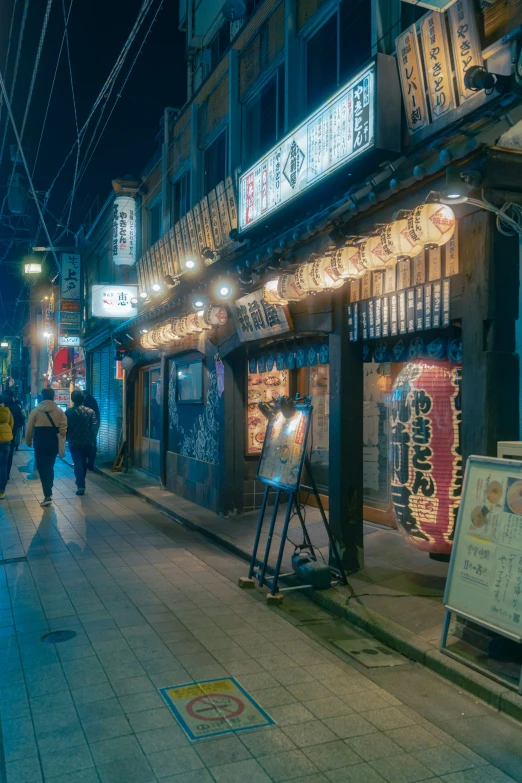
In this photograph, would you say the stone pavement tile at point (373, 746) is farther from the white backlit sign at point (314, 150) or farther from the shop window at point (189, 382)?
the shop window at point (189, 382)

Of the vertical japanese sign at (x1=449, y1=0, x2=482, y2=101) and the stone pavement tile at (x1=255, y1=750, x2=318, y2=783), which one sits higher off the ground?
the vertical japanese sign at (x1=449, y1=0, x2=482, y2=101)

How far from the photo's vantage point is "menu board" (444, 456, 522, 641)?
504 cm

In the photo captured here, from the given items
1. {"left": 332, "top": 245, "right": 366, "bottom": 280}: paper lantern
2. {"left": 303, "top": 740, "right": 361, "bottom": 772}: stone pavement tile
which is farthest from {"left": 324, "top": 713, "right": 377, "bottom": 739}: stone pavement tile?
{"left": 332, "top": 245, "right": 366, "bottom": 280}: paper lantern

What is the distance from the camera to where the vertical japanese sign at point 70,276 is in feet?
89.5

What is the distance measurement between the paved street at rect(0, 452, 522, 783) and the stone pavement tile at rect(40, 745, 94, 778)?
1cm

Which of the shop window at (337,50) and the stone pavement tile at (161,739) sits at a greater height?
the shop window at (337,50)

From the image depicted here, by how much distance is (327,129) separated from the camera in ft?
27.2

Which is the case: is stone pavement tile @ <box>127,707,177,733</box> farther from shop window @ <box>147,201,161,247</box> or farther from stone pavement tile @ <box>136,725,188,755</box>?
shop window @ <box>147,201,161,247</box>

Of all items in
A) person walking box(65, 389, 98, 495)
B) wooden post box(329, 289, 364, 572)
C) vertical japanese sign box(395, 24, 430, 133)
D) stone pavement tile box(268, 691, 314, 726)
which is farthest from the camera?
person walking box(65, 389, 98, 495)

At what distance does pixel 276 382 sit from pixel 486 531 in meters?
8.38

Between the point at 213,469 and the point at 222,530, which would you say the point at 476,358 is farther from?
the point at 213,469

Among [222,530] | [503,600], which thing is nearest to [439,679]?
[503,600]

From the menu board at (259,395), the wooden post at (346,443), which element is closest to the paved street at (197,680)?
the wooden post at (346,443)

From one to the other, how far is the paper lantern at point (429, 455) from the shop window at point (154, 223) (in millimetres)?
14935
